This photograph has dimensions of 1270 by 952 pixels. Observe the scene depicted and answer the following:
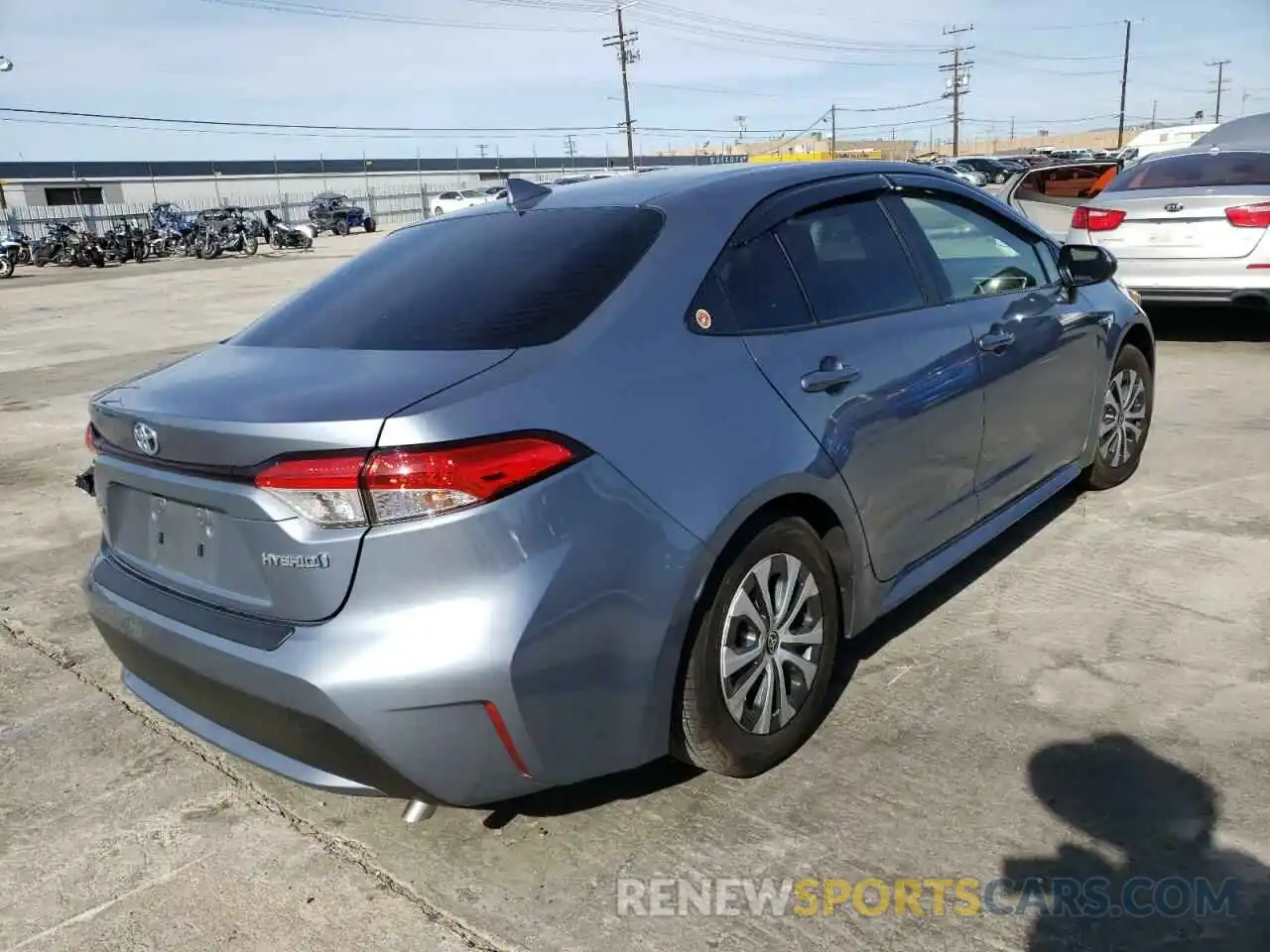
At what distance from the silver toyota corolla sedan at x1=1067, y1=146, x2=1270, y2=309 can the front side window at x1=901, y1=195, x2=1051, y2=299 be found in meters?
4.35

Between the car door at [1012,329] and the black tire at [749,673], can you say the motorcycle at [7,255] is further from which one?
the black tire at [749,673]

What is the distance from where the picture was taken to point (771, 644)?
275cm

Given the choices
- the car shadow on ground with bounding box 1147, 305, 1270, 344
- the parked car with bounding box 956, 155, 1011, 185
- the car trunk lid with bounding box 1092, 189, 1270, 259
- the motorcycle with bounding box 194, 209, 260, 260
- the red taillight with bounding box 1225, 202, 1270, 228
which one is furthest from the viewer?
the parked car with bounding box 956, 155, 1011, 185

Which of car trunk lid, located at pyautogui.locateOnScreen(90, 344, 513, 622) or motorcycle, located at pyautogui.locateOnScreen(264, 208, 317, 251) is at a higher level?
car trunk lid, located at pyautogui.locateOnScreen(90, 344, 513, 622)

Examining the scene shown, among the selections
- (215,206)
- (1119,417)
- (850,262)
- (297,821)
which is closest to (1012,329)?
(850,262)

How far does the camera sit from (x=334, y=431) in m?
2.10

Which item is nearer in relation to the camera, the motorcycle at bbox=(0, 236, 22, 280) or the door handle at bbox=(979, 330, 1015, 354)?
the door handle at bbox=(979, 330, 1015, 354)

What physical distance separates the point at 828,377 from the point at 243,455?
59.6 inches

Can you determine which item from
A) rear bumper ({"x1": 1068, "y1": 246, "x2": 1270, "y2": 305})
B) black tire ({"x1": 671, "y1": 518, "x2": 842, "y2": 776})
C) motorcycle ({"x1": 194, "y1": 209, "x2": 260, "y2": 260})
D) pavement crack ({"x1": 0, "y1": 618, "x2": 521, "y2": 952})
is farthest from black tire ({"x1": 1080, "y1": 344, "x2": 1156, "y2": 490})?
motorcycle ({"x1": 194, "y1": 209, "x2": 260, "y2": 260})

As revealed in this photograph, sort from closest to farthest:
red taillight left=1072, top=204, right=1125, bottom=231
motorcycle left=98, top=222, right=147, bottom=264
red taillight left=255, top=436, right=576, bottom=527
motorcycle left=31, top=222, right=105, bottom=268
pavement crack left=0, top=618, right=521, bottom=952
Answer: red taillight left=255, top=436, right=576, bottom=527 < pavement crack left=0, top=618, right=521, bottom=952 < red taillight left=1072, top=204, right=1125, bottom=231 < motorcycle left=31, top=222, right=105, bottom=268 < motorcycle left=98, top=222, right=147, bottom=264

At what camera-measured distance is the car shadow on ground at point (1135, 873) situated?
2.21 m

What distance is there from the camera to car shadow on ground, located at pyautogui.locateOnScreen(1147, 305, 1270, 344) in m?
9.06

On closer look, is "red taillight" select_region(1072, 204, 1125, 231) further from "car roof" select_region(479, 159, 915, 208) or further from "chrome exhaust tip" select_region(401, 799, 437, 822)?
"chrome exhaust tip" select_region(401, 799, 437, 822)

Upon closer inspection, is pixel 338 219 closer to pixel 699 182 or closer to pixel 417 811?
pixel 699 182
